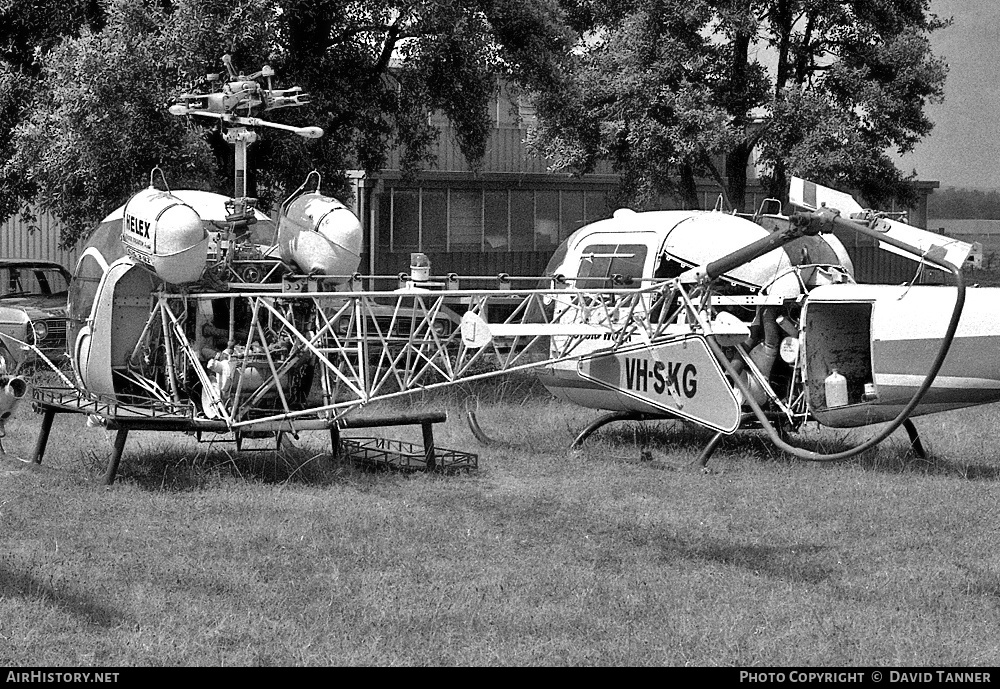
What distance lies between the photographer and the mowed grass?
5.95 metres

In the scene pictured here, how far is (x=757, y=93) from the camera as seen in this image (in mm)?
22484

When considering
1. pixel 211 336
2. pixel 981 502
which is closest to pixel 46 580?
pixel 211 336

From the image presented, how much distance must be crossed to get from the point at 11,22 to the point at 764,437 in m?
12.4

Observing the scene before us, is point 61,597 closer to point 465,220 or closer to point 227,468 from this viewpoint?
point 227,468

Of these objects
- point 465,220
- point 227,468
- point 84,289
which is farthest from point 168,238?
point 465,220

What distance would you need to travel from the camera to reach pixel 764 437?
11734 mm

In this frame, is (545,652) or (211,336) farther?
(211,336)

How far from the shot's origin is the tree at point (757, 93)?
70.3 feet

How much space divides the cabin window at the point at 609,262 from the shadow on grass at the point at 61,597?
6.14m

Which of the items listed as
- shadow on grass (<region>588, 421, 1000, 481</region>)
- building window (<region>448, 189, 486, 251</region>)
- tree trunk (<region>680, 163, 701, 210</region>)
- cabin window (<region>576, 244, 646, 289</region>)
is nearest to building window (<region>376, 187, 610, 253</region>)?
building window (<region>448, 189, 486, 251</region>)

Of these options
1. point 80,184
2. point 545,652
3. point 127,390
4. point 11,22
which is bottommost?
point 545,652

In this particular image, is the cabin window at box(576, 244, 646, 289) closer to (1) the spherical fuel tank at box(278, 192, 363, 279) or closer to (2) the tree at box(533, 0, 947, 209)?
(1) the spherical fuel tank at box(278, 192, 363, 279)

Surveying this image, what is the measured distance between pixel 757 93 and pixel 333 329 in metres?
14.7
